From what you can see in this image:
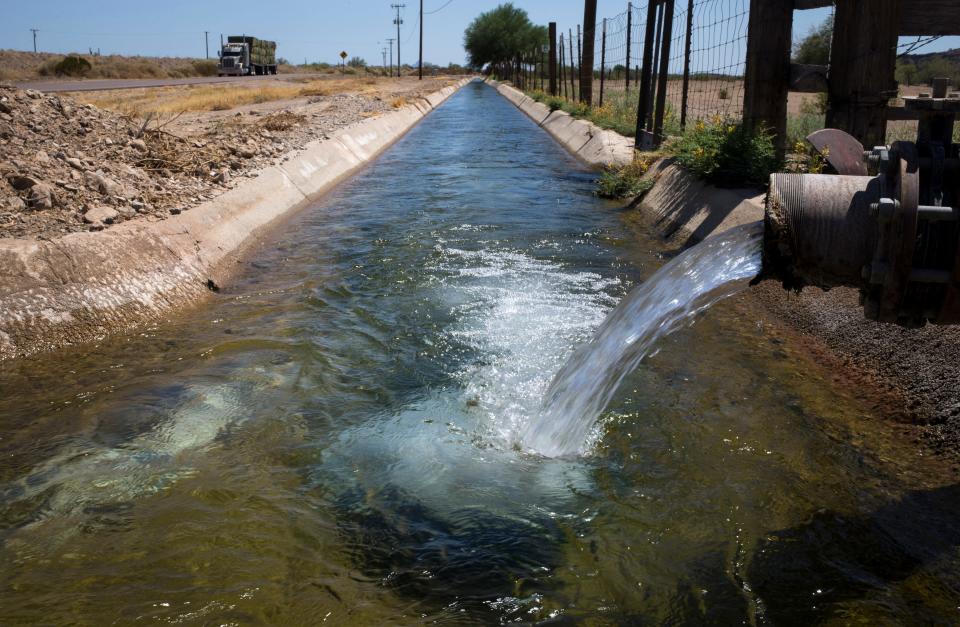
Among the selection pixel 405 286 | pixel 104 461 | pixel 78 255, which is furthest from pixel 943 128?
pixel 78 255

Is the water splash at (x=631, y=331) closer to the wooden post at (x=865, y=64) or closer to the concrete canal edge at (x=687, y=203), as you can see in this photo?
the concrete canal edge at (x=687, y=203)

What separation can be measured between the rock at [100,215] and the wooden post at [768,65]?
618 cm

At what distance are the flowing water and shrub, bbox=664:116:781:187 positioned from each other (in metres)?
1.85

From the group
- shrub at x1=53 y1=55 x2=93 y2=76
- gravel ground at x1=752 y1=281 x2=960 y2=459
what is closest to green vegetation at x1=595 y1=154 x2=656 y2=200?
gravel ground at x1=752 y1=281 x2=960 y2=459

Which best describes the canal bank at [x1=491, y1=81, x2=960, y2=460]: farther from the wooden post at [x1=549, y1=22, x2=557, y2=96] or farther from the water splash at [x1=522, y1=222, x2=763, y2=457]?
the wooden post at [x1=549, y1=22, x2=557, y2=96]

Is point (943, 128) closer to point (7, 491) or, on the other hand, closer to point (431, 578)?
point (431, 578)

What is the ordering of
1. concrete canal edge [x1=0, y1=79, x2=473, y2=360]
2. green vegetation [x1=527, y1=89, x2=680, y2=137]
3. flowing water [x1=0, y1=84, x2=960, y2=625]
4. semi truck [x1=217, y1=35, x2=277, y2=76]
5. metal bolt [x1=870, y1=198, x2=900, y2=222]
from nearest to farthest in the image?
metal bolt [x1=870, y1=198, x2=900, y2=222]
flowing water [x1=0, y1=84, x2=960, y2=625]
concrete canal edge [x1=0, y1=79, x2=473, y2=360]
green vegetation [x1=527, y1=89, x2=680, y2=137]
semi truck [x1=217, y1=35, x2=277, y2=76]

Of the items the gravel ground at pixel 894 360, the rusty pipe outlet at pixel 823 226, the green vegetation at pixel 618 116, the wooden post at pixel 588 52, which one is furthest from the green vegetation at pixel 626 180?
the wooden post at pixel 588 52

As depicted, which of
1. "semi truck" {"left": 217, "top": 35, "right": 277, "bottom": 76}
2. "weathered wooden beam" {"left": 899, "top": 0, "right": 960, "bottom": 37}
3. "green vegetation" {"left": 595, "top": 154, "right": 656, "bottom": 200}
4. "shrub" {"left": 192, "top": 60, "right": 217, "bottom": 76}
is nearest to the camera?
"weathered wooden beam" {"left": 899, "top": 0, "right": 960, "bottom": 37}

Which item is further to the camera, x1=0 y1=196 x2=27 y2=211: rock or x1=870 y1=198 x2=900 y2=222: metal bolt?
x1=0 y1=196 x2=27 y2=211: rock

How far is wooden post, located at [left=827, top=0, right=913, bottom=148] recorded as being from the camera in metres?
6.07

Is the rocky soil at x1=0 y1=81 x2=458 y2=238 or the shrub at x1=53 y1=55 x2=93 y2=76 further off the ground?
the shrub at x1=53 y1=55 x2=93 y2=76

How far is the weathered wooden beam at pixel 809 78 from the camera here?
6980 mm

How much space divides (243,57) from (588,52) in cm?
5129
